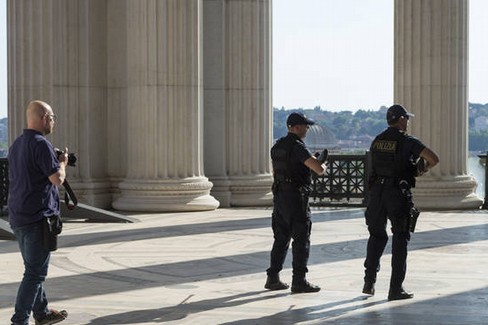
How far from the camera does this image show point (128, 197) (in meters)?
23.4

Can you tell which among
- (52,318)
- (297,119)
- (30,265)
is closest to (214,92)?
(297,119)

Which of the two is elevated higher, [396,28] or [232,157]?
[396,28]

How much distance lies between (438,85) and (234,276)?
1179cm

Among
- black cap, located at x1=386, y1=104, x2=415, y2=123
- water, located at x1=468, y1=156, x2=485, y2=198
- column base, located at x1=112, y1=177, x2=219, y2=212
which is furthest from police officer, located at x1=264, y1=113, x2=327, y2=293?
water, located at x1=468, y1=156, x2=485, y2=198

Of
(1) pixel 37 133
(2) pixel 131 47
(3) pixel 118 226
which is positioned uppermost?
(2) pixel 131 47

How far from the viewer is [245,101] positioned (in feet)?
83.9

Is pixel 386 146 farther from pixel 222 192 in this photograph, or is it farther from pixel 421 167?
pixel 222 192

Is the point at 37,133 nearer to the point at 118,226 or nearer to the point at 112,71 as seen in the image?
the point at 118,226

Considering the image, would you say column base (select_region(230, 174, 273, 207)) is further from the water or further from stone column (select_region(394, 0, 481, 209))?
the water

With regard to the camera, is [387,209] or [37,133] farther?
[387,209]

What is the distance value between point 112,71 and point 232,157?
11.8ft

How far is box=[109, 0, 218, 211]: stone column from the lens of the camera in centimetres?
2303

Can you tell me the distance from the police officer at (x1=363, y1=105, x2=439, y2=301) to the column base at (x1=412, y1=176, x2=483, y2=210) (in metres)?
12.3

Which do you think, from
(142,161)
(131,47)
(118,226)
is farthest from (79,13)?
(118,226)
